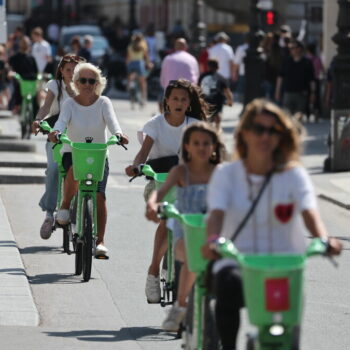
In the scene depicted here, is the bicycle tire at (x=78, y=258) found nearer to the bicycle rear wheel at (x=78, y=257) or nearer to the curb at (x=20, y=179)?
the bicycle rear wheel at (x=78, y=257)

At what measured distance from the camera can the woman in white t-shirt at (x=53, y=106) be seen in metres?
12.9

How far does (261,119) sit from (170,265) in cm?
307

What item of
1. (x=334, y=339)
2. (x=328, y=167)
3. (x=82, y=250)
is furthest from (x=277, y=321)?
(x=328, y=167)

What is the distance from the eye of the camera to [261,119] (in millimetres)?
6469

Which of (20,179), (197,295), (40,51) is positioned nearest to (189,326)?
(197,295)

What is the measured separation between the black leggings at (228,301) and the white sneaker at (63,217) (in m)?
5.44

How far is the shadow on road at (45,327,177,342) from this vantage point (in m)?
9.05

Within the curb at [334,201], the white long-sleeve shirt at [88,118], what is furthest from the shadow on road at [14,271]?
the curb at [334,201]

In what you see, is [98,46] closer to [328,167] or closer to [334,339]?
[328,167]

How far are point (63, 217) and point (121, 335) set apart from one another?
121 inches

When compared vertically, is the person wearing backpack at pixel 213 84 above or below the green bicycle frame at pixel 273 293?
below

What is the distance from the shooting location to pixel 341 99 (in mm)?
20922

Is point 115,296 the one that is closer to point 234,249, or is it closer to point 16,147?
point 234,249

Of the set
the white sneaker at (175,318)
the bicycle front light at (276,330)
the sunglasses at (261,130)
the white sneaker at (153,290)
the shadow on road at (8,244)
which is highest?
the sunglasses at (261,130)
